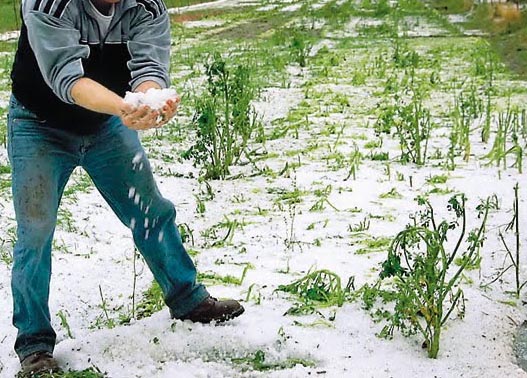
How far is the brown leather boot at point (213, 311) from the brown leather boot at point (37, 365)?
1.82ft

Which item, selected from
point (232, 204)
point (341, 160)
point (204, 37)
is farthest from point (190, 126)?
point (204, 37)

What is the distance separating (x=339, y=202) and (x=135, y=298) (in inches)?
66.8

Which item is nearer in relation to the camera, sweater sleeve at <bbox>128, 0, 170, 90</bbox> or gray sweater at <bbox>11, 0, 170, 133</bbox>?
gray sweater at <bbox>11, 0, 170, 133</bbox>

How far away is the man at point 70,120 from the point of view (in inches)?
101

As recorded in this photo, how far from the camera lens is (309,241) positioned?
14.2ft

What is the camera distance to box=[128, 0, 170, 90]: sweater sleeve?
281 cm

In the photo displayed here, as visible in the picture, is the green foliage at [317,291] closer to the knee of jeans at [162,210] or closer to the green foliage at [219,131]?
the knee of jeans at [162,210]

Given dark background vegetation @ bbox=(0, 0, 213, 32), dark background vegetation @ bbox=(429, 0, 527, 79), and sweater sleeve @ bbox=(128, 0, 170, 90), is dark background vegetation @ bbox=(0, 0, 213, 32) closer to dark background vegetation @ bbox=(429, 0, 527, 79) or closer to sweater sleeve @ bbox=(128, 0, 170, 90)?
dark background vegetation @ bbox=(429, 0, 527, 79)

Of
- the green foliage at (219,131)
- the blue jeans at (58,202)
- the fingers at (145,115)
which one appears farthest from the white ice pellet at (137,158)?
the green foliage at (219,131)

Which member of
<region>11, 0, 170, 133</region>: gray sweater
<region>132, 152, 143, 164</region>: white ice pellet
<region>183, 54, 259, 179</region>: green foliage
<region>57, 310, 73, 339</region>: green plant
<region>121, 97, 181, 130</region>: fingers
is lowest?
<region>57, 310, 73, 339</region>: green plant

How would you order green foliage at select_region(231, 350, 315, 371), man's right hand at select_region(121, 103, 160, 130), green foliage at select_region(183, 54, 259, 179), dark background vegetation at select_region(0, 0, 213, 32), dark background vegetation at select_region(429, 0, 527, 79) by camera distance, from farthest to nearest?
1. dark background vegetation at select_region(0, 0, 213, 32)
2. dark background vegetation at select_region(429, 0, 527, 79)
3. green foliage at select_region(183, 54, 259, 179)
4. green foliage at select_region(231, 350, 315, 371)
5. man's right hand at select_region(121, 103, 160, 130)

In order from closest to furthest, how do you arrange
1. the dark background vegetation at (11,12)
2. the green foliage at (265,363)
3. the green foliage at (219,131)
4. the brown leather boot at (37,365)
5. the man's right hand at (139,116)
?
the man's right hand at (139,116) < the brown leather boot at (37,365) < the green foliage at (265,363) < the green foliage at (219,131) < the dark background vegetation at (11,12)

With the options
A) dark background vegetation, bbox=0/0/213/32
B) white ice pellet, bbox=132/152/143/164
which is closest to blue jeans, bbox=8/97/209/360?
white ice pellet, bbox=132/152/143/164

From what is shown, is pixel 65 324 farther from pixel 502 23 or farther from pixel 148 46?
pixel 502 23
